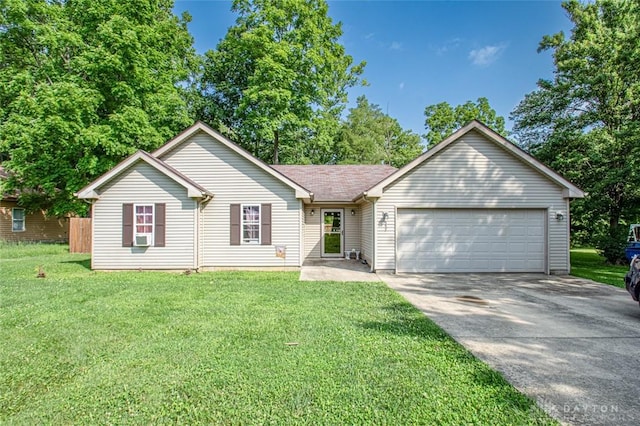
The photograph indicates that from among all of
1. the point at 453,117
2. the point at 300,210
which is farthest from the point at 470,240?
the point at 453,117

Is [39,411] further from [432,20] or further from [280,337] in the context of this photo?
[432,20]

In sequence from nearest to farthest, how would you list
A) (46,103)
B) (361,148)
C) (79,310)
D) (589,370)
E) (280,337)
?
(589,370) → (280,337) → (79,310) → (46,103) → (361,148)

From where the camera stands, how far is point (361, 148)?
31.6 meters

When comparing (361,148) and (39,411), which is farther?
(361,148)

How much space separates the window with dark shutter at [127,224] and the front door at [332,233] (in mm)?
7510

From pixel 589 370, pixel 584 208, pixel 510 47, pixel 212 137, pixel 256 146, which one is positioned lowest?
pixel 589 370

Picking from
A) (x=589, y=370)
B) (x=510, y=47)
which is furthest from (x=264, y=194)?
(x=510, y=47)

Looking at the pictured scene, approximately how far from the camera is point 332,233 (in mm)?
14516

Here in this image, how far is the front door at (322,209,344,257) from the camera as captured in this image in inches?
569

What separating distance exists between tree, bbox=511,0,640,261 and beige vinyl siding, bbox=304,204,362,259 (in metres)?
9.50

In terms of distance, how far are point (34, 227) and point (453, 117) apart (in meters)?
35.0

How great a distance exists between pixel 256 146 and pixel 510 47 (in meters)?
17.8

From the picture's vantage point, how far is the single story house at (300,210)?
35.1 ft

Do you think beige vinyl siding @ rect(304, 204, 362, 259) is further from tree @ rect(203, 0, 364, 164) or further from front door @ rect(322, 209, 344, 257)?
tree @ rect(203, 0, 364, 164)
